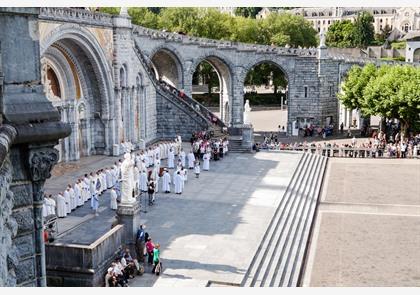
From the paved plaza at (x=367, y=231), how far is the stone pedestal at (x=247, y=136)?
5.72 m

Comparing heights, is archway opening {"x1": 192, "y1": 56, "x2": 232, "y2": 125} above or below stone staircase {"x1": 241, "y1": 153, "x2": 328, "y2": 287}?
above

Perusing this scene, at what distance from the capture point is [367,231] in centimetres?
2222

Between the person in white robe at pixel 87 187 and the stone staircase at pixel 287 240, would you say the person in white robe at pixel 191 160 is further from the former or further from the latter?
the person in white robe at pixel 87 187

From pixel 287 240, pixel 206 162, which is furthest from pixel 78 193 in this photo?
pixel 206 162

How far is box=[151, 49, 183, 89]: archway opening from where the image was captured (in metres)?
47.1

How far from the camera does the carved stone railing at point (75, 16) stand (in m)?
26.4

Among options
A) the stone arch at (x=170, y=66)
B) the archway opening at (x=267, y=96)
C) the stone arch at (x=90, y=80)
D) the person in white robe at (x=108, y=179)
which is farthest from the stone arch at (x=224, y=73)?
the person in white robe at (x=108, y=179)

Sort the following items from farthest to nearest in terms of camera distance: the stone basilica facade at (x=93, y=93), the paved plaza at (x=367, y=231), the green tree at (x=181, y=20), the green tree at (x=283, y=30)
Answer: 1. the green tree at (x=283, y=30)
2. the green tree at (x=181, y=20)
3. the paved plaza at (x=367, y=231)
4. the stone basilica facade at (x=93, y=93)

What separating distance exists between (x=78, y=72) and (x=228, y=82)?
22018mm

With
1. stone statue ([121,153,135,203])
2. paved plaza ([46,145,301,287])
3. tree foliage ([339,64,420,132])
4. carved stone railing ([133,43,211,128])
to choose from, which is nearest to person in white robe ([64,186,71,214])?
paved plaza ([46,145,301,287])

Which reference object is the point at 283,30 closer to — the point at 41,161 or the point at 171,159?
the point at 171,159

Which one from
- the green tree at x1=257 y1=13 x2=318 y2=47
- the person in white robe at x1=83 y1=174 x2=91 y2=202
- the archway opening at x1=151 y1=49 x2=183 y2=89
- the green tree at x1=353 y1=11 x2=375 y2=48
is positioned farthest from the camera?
the green tree at x1=353 y1=11 x2=375 y2=48

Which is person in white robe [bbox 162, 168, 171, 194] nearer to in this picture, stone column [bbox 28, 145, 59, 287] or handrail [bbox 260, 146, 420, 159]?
handrail [bbox 260, 146, 420, 159]

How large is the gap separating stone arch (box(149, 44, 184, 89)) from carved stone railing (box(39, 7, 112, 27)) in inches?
523
